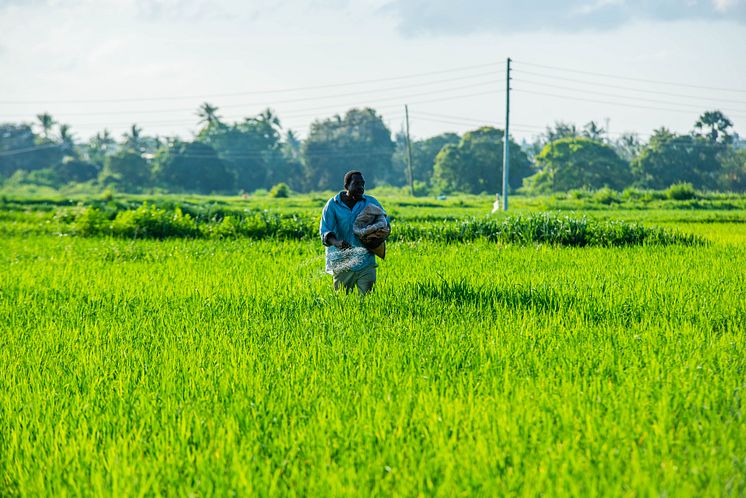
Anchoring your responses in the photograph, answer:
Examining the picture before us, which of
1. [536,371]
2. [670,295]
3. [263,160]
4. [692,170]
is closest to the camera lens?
[536,371]

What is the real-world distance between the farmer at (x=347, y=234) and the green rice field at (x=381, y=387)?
24 cm

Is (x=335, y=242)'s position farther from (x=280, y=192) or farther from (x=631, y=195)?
(x=280, y=192)

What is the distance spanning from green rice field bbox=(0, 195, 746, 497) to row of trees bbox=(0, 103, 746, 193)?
4603 cm

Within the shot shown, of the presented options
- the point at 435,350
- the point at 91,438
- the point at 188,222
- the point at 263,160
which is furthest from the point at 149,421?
the point at 263,160

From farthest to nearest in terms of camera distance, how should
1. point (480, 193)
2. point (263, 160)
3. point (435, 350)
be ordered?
point (263, 160) → point (480, 193) → point (435, 350)

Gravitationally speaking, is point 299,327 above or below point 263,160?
below

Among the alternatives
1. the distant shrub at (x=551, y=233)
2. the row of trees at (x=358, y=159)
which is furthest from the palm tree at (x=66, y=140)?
the distant shrub at (x=551, y=233)

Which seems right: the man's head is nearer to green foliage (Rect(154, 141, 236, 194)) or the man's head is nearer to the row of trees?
the row of trees

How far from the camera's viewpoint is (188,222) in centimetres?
1444

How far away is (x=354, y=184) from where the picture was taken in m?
5.86

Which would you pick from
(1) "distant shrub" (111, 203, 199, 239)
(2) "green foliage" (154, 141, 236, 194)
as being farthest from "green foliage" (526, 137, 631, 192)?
(1) "distant shrub" (111, 203, 199, 239)

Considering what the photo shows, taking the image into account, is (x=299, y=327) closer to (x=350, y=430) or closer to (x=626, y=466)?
(x=350, y=430)

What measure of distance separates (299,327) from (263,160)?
60.5 m

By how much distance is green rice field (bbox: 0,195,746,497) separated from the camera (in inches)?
108
